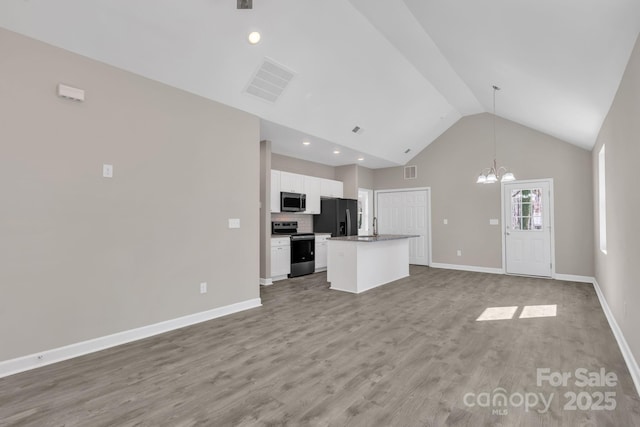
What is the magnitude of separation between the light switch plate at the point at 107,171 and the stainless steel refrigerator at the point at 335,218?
4938 mm

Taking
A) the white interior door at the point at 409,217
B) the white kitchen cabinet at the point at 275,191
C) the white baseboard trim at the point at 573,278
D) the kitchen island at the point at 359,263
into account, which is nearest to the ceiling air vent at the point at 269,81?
the white kitchen cabinet at the point at 275,191

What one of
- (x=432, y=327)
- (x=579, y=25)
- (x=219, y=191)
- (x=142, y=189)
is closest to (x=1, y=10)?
(x=142, y=189)

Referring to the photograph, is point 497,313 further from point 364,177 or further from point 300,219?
point 364,177

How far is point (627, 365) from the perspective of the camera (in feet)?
8.73

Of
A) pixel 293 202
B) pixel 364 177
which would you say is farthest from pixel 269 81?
pixel 364 177

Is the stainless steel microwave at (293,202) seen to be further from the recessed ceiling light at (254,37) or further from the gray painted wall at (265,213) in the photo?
the recessed ceiling light at (254,37)

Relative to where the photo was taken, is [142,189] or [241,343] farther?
[142,189]

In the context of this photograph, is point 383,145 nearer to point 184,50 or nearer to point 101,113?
point 184,50

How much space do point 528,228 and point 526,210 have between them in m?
0.39

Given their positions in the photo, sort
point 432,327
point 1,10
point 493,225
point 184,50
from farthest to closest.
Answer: point 493,225 < point 432,327 < point 184,50 < point 1,10

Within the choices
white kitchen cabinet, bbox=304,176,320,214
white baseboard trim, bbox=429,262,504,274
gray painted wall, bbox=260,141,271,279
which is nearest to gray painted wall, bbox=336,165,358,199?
white kitchen cabinet, bbox=304,176,320,214

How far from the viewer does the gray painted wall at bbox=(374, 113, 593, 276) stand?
6219 mm

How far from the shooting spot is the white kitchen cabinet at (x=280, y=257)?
614 centimetres

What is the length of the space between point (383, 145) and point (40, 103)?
587 cm
